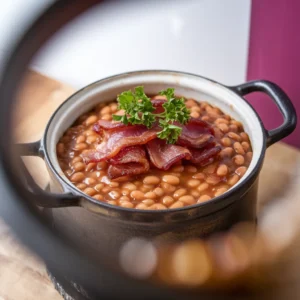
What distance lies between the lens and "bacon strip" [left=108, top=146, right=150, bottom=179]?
1279mm

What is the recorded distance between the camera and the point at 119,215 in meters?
1.12

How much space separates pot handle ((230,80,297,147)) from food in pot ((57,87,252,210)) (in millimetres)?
84

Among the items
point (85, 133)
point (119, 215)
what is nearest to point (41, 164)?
point (85, 133)

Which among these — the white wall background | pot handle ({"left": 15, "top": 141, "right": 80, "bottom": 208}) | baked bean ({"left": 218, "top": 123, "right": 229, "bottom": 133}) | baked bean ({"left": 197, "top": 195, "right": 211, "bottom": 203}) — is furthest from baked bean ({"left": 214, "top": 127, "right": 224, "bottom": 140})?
the white wall background

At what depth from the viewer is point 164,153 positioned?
4.24 feet

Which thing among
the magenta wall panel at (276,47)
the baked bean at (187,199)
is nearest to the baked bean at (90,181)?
the baked bean at (187,199)

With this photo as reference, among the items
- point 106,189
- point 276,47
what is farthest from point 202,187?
point 276,47

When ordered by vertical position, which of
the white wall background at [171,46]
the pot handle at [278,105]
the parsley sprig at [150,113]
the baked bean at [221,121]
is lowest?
the white wall background at [171,46]

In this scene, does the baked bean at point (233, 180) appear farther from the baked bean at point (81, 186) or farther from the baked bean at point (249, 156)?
the baked bean at point (81, 186)

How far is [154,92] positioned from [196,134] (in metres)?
0.27

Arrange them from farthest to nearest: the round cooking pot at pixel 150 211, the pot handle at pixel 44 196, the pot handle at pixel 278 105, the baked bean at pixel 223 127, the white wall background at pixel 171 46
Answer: the white wall background at pixel 171 46 → the baked bean at pixel 223 127 → the pot handle at pixel 278 105 → the round cooking pot at pixel 150 211 → the pot handle at pixel 44 196

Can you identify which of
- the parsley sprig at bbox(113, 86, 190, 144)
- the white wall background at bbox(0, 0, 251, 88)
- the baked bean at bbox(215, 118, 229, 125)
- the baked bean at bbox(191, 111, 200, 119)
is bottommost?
the white wall background at bbox(0, 0, 251, 88)

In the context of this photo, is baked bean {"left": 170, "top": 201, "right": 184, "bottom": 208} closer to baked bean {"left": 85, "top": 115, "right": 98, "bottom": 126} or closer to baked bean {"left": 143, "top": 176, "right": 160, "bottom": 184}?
baked bean {"left": 143, "top": 176, "right": 160, "bottom": 184}

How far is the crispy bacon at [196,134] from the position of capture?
1.31 meters
